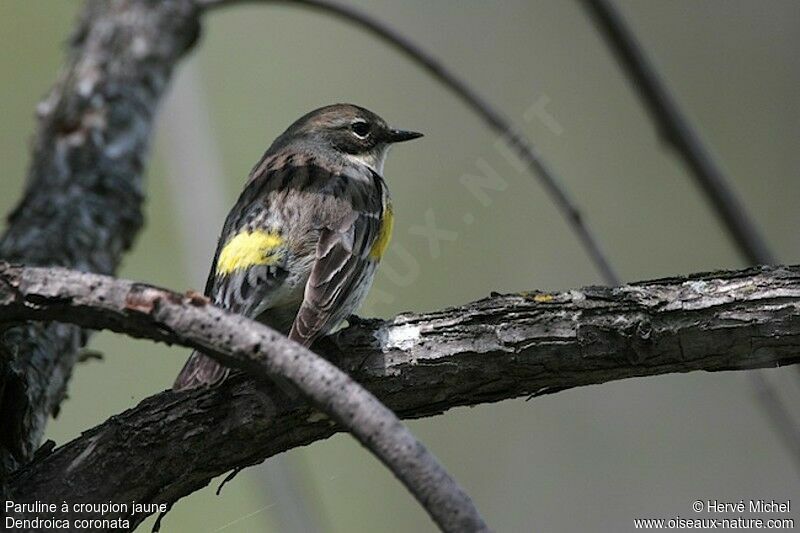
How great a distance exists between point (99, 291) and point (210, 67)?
26.3ft

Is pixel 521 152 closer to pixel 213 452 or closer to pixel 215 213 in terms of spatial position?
pixel 215 213

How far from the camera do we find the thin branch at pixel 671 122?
200 inches

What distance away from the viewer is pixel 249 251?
4809 millimetres

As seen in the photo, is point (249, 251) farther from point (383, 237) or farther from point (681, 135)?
point (681, 135)

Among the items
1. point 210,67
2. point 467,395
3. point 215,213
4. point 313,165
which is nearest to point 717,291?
point 467,395

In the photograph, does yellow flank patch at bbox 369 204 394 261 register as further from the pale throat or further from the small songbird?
the pale throat

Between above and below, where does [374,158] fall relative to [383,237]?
above

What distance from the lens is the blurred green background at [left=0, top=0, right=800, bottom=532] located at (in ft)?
25.3

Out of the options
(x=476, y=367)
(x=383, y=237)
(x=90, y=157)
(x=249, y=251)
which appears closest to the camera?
(x=476, y=367)

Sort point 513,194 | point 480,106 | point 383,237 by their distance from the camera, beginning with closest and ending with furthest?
point 383,237 < point 480,106 < point 513,194

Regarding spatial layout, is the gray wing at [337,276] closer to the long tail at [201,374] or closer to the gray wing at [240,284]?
the gray wing at [240,284]

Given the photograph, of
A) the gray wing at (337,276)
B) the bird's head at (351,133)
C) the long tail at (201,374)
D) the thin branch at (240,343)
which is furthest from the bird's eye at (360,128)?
the thin branch at (240,343)

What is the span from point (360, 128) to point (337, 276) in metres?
1.96

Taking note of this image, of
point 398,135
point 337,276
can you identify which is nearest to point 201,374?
point 337,276
